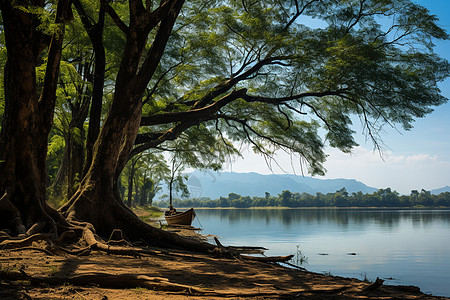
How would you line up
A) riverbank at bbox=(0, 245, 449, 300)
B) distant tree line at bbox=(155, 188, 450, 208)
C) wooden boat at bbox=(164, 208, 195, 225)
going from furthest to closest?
distant tree line at bbox=(155, 188, 450, 208)
wooden boat at bbox=(164, 208, 195, 225)
riverbank at bbox=(0, 245, 449, 300)

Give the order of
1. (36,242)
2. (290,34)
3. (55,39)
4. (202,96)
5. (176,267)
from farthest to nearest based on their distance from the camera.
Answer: (202,96)
(290,34)
(55,39)
(36,242)
(176,267)

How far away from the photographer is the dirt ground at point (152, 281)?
4.16 meters

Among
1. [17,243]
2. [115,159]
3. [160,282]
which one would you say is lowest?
[160,282]

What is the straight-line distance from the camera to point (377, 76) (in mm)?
11406

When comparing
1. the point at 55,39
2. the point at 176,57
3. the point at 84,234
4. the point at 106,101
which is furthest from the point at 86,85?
the point at 84,234

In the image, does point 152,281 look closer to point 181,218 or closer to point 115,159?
point 115,159

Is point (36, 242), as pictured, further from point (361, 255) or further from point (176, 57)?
point (361, 255)

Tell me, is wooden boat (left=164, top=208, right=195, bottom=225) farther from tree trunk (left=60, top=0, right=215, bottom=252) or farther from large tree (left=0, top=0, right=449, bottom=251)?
tree trunk (left=60, top=0, right=215, bottom=252)

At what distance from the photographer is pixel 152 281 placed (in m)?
4.55

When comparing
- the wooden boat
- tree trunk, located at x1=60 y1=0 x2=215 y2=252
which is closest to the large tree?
tree trunk, located at x1=60 y1=0 x2=215 y2=252

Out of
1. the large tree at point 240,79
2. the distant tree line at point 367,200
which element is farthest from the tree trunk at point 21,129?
the distant tree line at point 367,200

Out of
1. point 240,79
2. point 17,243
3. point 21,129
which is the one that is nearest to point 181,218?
point 240,79

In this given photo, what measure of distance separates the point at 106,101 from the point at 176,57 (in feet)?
13.3

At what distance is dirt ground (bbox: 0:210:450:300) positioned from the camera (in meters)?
4.16
